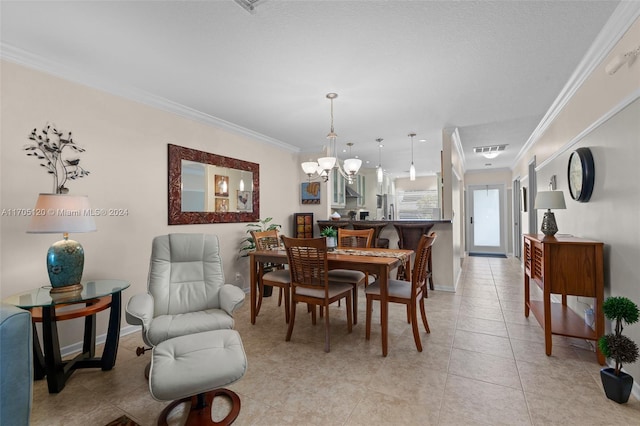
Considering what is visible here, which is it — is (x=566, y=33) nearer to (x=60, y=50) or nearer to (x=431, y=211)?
(x=60, y=50)

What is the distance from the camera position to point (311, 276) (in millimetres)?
2557

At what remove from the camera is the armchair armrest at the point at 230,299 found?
83.4 inches

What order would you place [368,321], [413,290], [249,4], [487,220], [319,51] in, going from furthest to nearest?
[487,220] → [368,321] → [413,290] → [319,51] → [249,4]

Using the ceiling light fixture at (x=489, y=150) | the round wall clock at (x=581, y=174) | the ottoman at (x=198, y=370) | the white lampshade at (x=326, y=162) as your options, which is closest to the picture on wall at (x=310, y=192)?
the white lampshade at (x=326, y=162)

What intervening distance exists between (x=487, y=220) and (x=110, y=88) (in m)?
8.66

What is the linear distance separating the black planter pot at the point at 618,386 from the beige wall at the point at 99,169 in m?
3.84

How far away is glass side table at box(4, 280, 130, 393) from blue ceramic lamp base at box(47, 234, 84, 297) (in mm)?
73

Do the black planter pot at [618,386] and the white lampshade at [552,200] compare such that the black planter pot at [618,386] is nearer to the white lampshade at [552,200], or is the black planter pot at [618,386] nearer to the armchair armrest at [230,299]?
the white lampshade at [552,200]

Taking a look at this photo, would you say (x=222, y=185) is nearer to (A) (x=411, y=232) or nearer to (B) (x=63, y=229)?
(B) (x=63, y=229)

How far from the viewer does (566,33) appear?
2.03 meters

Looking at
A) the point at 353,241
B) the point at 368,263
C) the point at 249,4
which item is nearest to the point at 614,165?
the point at 368,263

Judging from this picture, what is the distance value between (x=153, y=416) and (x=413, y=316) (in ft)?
6.32

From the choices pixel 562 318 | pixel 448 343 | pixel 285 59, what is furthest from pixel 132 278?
pixel 562 318

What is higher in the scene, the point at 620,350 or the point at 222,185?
the point at 222,185
